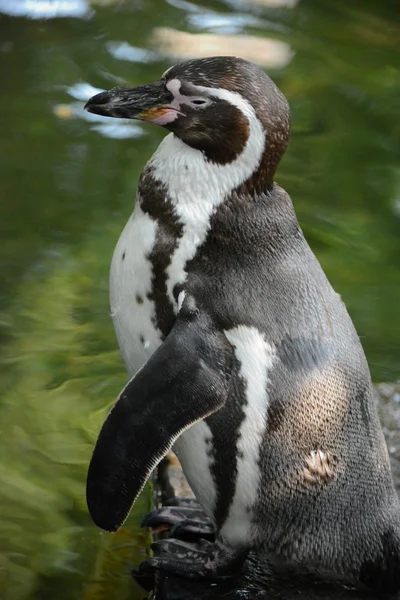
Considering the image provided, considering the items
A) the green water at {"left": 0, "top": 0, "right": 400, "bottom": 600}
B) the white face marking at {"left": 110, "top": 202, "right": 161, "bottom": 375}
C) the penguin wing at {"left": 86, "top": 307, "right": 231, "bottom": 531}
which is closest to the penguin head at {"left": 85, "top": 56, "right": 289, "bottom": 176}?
the white face marking at {"left": 110, "top": 202, "right": 161, "bottom": 375}

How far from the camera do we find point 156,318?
99.1 inches

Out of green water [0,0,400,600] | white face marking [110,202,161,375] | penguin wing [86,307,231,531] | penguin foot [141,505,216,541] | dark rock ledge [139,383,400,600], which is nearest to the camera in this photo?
penguin wing [86,307,231,531]

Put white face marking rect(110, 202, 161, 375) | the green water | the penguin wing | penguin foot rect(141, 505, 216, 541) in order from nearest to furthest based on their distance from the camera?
1. the penguin wing
2. white face marking rect(110, 202, 161, 375)
3. penguin foot rect(141, 505, 216, 541)
4. the green water

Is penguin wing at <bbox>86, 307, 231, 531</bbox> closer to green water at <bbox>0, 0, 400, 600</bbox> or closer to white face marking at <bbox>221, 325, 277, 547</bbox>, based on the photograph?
white face marking at <bbox>221, 325, 277, 547</bbox>

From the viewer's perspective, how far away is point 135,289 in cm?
253

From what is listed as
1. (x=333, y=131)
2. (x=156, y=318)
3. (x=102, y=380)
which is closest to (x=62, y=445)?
(x=102, y=380)

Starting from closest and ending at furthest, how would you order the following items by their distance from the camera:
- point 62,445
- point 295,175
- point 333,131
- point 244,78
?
point 244,78 < point 62,445 < point 295,175 < point 333,131

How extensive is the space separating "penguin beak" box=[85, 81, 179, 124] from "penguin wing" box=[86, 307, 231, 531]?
1.44ft

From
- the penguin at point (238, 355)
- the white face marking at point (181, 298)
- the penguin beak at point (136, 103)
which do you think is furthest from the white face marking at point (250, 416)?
the penguin beak at point (136, 103)

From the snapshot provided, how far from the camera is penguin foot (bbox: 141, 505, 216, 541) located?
114 inches

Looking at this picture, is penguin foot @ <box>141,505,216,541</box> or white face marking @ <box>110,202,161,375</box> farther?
penguin foot @ <box>141,505,216,541</box>

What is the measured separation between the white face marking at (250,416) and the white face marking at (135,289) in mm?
196

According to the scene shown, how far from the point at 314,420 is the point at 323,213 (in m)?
2.51

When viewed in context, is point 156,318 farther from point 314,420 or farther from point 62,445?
point 62,445
